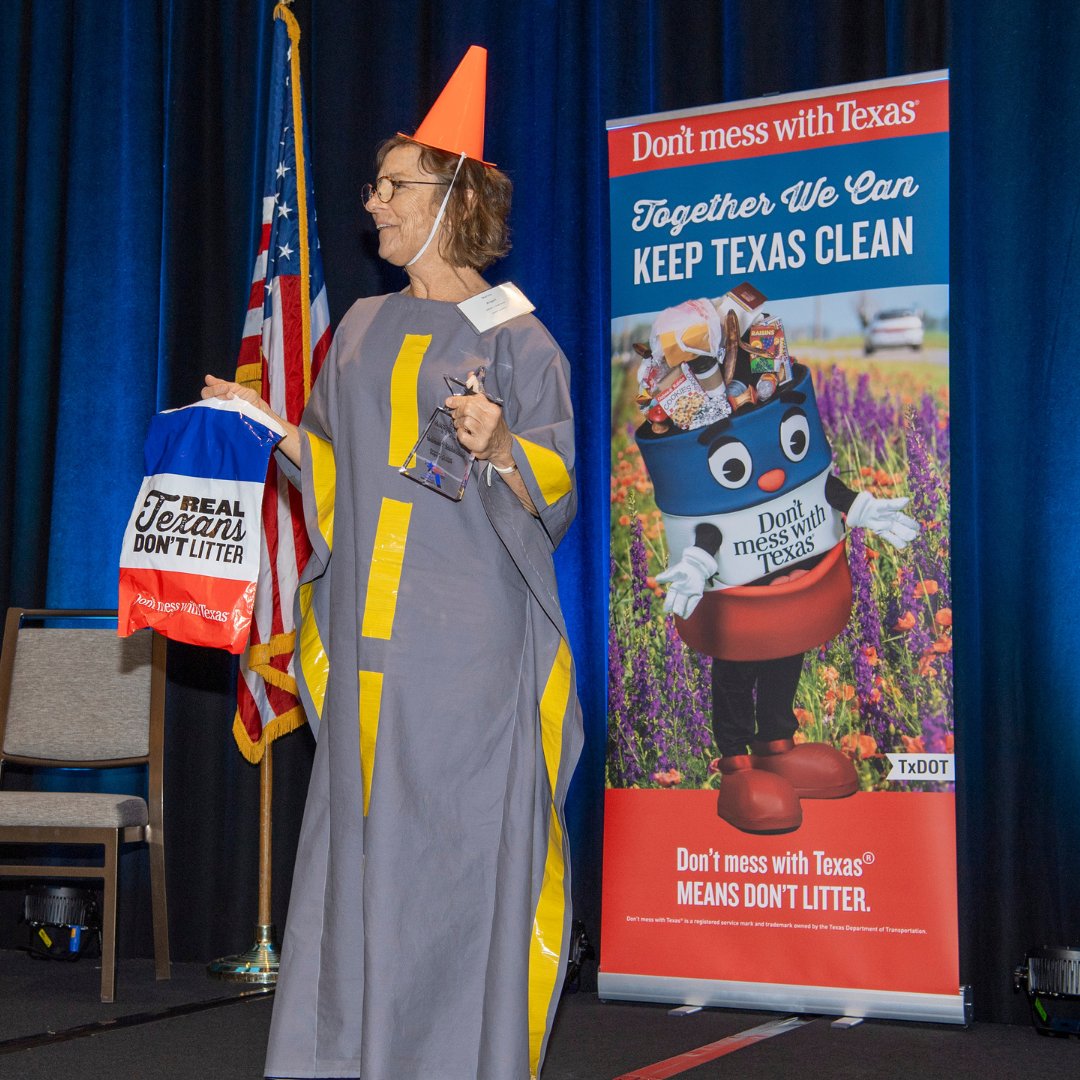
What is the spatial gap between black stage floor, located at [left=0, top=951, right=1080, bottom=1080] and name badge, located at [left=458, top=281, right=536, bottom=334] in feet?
4.63

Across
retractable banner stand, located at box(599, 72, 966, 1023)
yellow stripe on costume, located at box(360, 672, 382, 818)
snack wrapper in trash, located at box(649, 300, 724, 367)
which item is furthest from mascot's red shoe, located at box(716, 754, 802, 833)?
yellow stripe on costume, located at box(360, 672, 382, 818)

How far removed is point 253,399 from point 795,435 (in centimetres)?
148

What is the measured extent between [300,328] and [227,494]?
5.53 feet

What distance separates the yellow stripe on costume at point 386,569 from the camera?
2.01m

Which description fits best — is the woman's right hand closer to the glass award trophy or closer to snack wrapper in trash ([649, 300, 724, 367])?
the glass award trophy

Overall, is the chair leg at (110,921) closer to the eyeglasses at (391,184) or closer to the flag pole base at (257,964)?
the flag pole base at (257,964)

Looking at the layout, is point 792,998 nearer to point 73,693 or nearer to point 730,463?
point 730,463

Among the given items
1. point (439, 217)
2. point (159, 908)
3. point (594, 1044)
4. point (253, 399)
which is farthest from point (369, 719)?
point (159, 908)

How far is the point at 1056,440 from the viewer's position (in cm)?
332

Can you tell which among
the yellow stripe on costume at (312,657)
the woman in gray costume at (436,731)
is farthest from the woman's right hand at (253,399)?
the yellow stripe on costume at (312,657)

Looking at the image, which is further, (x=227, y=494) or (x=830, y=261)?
(x=830, y=261)

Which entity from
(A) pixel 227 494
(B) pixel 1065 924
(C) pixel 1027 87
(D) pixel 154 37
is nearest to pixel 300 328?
(D) pixel 154 37

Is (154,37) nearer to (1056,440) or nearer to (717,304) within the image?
(717,304)

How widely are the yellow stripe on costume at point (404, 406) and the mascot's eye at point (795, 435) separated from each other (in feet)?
4.43
